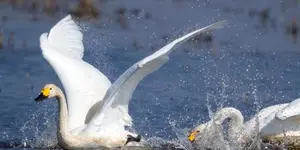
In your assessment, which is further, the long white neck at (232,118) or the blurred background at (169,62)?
the blurred background at (169,62)

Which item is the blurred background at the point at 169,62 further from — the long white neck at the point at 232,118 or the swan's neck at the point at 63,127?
the swan's neck at the point at 63,127

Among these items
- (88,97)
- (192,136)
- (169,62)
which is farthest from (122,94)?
(169,62)

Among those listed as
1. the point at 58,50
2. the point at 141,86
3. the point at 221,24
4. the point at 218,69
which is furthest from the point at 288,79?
the point at 221,24

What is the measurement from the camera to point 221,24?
9.31m

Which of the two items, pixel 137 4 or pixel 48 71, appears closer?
pixel 48 71

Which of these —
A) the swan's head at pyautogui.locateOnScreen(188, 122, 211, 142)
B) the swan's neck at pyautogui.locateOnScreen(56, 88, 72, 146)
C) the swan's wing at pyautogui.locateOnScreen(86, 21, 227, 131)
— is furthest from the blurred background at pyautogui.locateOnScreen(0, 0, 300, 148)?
the swan's wing at pyautogui.locateOnScreen(86, 21, 227, 131)

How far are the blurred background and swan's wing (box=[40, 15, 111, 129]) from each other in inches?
21.3

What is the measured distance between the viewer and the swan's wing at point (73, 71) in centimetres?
1080

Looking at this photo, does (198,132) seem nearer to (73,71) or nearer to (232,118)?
(232,118)

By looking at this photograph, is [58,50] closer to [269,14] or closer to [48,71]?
[48,71]

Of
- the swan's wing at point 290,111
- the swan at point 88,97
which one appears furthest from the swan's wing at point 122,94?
the swan's wing at point 290,111

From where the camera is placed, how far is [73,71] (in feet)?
36.6

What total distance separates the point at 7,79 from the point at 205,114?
10.7 feet

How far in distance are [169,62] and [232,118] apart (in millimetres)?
4511
